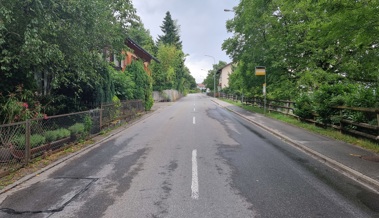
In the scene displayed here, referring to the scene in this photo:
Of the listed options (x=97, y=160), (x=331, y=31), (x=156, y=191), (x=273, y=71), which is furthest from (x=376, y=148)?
(x=273, y=71)

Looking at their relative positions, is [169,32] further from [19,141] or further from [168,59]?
[19,141]

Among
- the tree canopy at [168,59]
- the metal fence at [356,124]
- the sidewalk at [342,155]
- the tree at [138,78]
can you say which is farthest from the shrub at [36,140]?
the tree canopy at [168,59]

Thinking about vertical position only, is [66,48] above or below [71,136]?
above

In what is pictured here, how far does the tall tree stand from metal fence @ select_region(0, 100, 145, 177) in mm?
57496

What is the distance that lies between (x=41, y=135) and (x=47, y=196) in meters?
3.32

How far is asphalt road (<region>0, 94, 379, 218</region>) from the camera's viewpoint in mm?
4289

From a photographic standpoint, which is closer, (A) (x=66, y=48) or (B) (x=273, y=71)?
(A) (x=66, y=48)

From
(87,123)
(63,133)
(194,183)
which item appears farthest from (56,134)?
(194,183)

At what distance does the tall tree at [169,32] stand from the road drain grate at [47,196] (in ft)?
210

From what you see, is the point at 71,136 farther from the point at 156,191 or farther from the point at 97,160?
the point at 156,191

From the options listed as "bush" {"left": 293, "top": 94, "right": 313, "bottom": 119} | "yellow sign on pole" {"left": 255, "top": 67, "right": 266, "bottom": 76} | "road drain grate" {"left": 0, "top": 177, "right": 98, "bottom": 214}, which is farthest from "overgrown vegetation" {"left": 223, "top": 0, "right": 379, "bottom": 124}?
"road drain grate" {"left": 0, "top": 177, "right": 98, "bottom": 214}

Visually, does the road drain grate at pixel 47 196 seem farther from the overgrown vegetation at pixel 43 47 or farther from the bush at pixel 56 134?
the overgrown vegetation at pixel 43 47

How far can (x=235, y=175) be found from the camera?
6133 mm

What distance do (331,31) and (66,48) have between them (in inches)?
330
